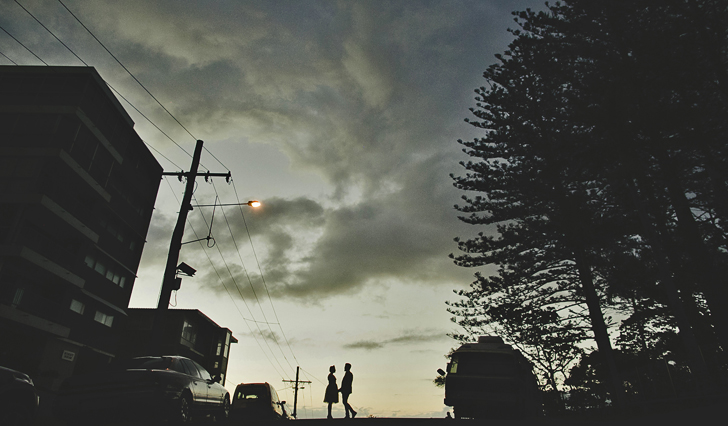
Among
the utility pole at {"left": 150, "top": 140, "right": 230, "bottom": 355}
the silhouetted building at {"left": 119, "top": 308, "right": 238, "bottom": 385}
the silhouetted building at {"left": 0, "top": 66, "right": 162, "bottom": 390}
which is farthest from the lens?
the silhouetted building at {"left": 119, "top": 308, "right": 238, "bottom": 385}

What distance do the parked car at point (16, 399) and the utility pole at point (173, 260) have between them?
18.6 feet

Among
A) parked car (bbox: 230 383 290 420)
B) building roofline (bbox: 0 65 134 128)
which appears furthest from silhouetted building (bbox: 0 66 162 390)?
parked car (bbox: 230 383 290 420)

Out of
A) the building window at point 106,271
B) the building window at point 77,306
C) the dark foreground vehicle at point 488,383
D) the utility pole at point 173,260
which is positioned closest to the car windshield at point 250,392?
the utility pole at point 173,260

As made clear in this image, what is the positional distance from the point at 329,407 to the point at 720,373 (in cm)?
1111

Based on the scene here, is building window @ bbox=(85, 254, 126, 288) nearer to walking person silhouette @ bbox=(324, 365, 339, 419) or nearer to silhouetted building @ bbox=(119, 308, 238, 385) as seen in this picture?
silhouetted building @ bbox=(119, 308, 238, 385)

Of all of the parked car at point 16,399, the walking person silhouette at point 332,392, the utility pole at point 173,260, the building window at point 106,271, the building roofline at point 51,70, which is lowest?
the parked car at point 16,399

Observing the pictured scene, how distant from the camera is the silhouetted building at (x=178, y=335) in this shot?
3728cm

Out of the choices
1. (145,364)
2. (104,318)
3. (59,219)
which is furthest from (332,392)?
(104,318)

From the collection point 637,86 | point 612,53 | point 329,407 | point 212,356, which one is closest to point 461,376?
point 329,407

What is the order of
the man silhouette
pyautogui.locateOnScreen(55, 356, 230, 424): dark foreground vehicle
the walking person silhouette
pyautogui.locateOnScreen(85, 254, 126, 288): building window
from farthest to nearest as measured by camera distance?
pyautogui.locateOnScreen(85, 254, 126, 288): building window → the walking person silhouette → the man silhouette → pyautogui.locateOnScreen(55, 356, 230, 424): dark foreground vehicle

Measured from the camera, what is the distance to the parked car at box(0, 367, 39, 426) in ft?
19.9

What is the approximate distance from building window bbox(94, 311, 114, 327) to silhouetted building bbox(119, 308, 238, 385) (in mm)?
4941

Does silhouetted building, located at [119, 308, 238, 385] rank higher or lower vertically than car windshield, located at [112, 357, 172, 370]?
higher

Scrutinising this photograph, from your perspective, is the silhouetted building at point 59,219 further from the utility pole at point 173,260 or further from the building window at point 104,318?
the utility pole at point 173,260
